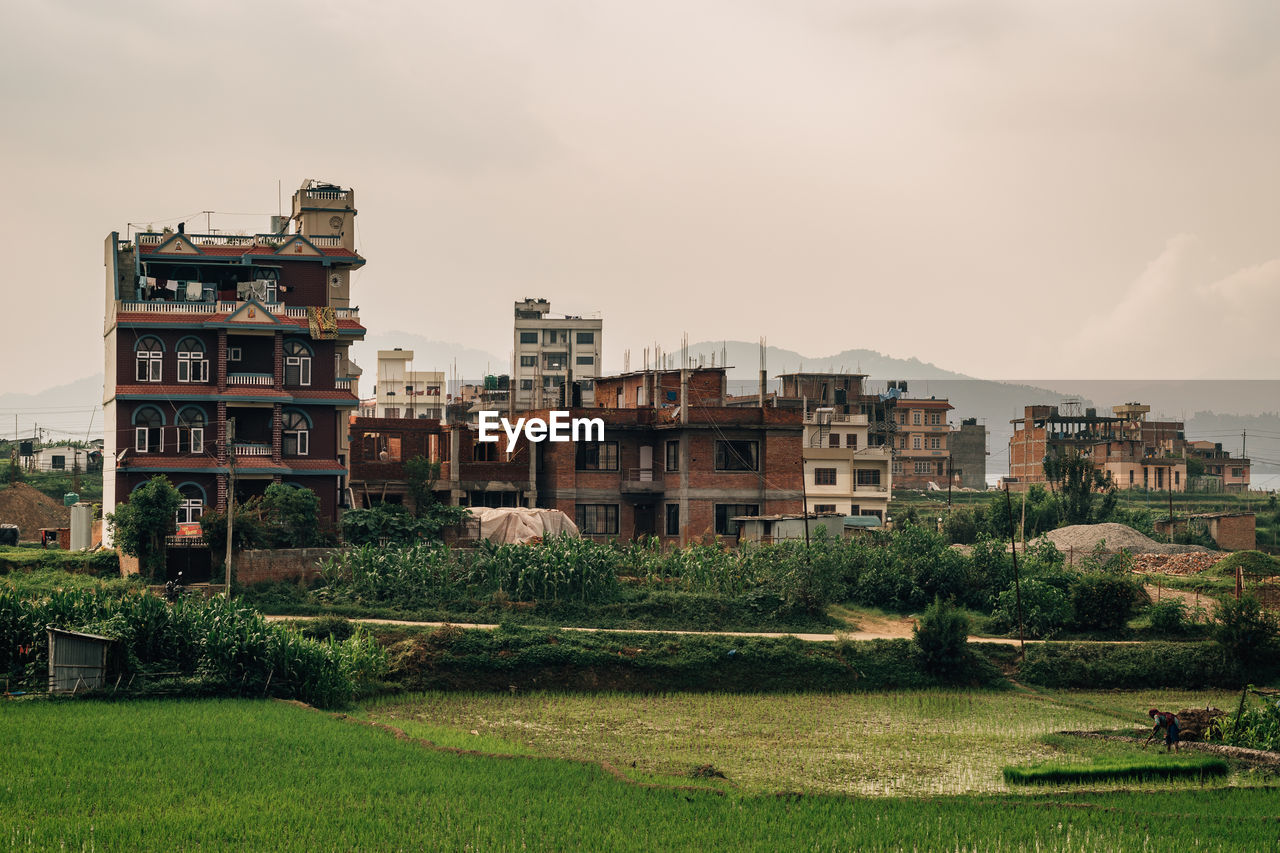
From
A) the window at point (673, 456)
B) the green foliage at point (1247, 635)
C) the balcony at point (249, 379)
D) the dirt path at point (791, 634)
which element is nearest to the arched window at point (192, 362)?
the balcony at point (249, 379)

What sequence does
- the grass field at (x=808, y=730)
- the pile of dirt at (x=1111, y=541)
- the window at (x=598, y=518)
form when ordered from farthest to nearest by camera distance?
the pile of dirt at (x=1111, y=541) < the window at (x=598, y=518) < the grass field at (x=808, y=730)

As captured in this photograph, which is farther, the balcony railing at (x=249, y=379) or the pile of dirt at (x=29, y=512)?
the pile of dirt at (x=29, y=512)

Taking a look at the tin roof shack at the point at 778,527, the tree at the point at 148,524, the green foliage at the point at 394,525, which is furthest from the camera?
the tin roof shack at the point at 778,527

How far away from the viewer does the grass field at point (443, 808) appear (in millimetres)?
19562

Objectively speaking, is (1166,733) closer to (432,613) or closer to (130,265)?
(432,613)

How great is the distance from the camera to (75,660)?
95.3 feet

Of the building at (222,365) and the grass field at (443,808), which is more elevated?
the building at (222,365)

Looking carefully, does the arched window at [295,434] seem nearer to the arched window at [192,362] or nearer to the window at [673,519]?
the arched window at [192,362]

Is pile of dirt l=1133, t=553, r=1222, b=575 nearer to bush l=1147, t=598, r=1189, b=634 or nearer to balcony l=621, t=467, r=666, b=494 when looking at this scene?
bush l=1147, t=598, r=1189, b=634

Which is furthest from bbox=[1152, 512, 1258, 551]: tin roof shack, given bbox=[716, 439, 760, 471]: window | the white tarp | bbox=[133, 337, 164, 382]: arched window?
bbox=[133, 337, 164, 382]: arched window

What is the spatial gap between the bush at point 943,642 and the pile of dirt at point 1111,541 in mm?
24625

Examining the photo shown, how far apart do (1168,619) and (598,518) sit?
83.3ft

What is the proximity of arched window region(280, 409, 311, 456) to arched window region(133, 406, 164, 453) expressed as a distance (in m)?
4.67

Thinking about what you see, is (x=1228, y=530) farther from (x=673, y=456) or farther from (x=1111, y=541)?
(x=673, y=456)
